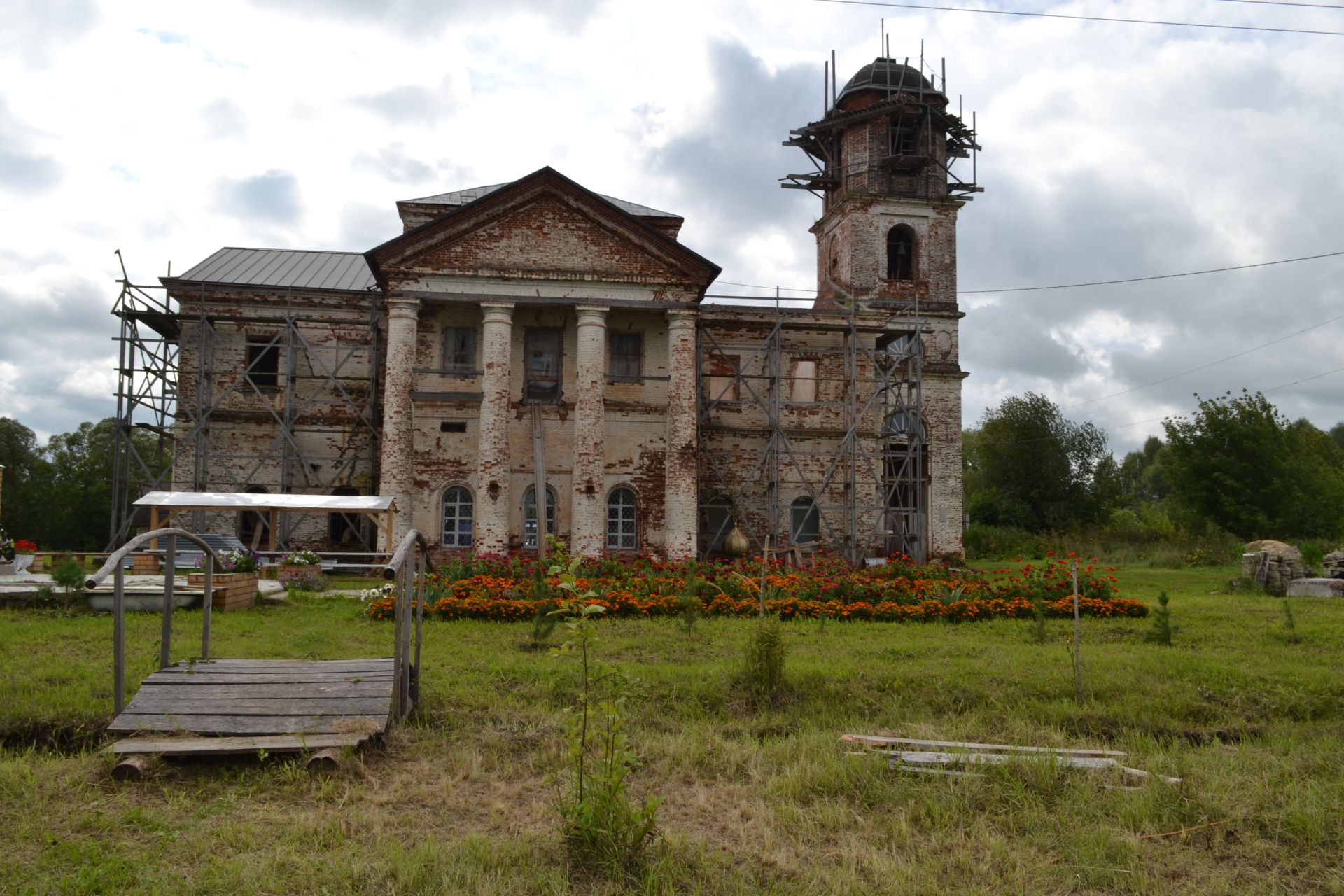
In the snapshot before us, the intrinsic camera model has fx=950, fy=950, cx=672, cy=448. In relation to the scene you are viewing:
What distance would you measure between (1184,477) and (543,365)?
2312cm

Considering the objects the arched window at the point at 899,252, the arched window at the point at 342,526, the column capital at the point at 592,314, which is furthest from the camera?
the arched window at the point at 899,252

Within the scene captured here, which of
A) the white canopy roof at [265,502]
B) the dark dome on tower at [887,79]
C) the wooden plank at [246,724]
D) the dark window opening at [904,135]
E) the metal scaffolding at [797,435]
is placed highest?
the dark dome on tower at [887,79]

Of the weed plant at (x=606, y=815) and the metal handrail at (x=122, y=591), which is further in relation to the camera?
the metal handrail at (x=122, y=591)

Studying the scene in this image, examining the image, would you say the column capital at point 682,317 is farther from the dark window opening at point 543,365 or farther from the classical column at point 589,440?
the dark window opening at point 543,365

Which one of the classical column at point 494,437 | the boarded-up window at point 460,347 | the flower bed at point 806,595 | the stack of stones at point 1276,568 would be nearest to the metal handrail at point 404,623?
the flower bed at point 806,595

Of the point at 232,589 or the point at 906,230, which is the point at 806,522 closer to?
the point at 906,230

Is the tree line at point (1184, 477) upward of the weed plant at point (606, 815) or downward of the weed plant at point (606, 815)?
upward

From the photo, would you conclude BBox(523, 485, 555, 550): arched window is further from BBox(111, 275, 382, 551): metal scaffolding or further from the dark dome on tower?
the dark dome on tower

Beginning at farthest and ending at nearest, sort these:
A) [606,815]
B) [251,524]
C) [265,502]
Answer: [251,524] → [265,502] → [606,815]

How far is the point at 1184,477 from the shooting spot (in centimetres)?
3303

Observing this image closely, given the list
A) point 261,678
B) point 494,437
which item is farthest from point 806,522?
point 261,678

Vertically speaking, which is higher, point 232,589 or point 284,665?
point 232,589

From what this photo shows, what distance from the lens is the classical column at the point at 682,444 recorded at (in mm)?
22734

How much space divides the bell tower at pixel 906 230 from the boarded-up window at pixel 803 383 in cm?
227
